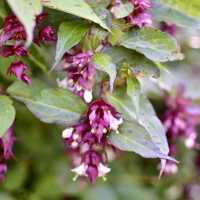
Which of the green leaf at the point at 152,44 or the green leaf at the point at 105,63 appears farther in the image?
the green leaf at the point at 152,44

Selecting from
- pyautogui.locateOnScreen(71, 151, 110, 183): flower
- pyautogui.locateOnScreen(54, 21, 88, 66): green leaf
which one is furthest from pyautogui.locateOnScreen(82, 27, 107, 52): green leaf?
pyautogui.locateOnScreen(71, 151, 110, 183): flower

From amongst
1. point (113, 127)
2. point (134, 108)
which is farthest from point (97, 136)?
point (134, 108)

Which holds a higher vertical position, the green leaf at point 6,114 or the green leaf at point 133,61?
the green leaf at point 133,61

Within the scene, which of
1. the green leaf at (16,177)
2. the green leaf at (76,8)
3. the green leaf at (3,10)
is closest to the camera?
the green leaf at (76,8)

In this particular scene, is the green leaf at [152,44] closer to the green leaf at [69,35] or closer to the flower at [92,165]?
the green leaf at [69,35]

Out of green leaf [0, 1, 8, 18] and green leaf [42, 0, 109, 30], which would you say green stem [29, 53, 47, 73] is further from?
green leaf [42, 0, 109, 30]

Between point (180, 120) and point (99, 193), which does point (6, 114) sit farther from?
point (99, 193)

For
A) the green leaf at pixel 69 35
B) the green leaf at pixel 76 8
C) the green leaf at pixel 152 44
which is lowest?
the green leaf at pixel 152 44

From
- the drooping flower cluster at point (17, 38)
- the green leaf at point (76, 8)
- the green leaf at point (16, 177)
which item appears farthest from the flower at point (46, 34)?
the green leaf at point (16, 177)
